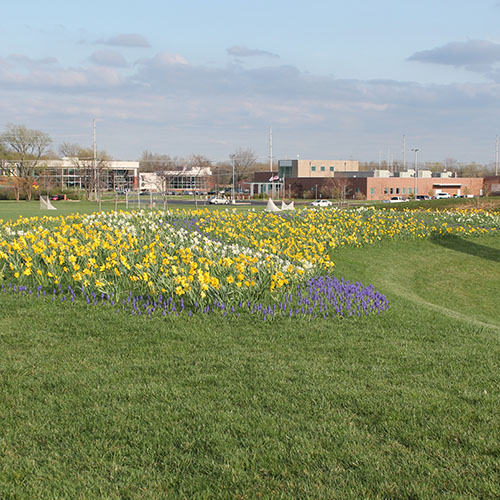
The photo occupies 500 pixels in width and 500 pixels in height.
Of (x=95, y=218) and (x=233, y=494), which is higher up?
(x=95, y=218)

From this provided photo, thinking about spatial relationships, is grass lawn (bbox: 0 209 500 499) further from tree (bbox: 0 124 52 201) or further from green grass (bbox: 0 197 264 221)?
tree (bbox: 0 124 52 201)

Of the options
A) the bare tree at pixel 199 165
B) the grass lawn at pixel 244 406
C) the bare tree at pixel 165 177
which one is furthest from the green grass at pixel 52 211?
the bare tree at pixel 199 165

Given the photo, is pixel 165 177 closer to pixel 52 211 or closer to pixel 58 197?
pixel 58 197

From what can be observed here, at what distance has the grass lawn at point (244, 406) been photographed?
3.48 metres

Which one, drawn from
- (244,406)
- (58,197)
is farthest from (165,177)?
(244,406)

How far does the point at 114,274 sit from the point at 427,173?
9390 cm

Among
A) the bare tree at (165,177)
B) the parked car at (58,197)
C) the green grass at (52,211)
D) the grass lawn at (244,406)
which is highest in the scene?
the bare tree at (165,177)

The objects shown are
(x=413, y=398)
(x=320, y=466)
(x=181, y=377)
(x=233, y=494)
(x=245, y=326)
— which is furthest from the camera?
(x=245, y=326)

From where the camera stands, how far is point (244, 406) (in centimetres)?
448

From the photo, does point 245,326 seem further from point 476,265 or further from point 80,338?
point 476,265

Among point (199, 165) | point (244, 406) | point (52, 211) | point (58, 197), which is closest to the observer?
point (244, 406)

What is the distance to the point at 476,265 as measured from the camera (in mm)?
14625

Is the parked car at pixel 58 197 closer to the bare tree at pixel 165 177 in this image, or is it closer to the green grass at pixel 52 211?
the bare tree at pixel 165 177

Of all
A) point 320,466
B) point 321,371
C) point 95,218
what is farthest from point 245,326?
point 95,218
